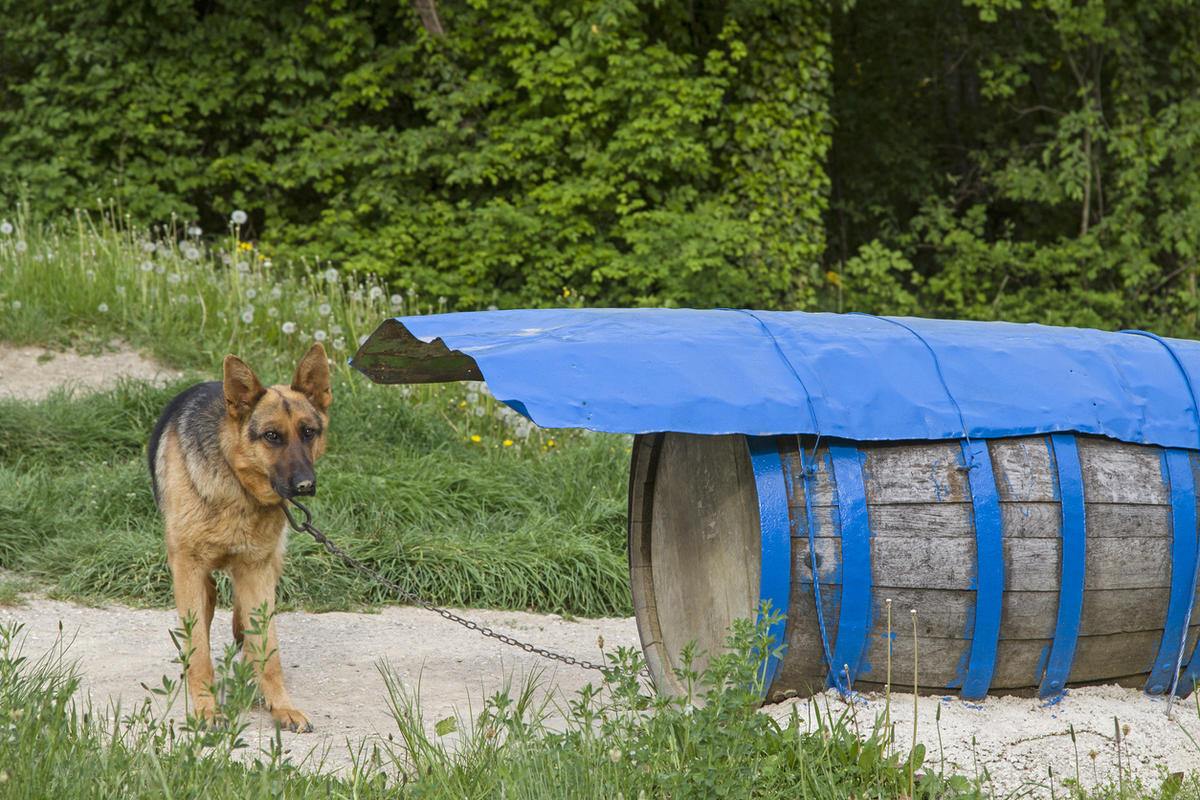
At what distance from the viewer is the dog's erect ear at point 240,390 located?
13.3 feet

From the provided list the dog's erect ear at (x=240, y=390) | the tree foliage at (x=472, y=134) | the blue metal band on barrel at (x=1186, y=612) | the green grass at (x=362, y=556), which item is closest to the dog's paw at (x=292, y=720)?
the green grass at (x=362, y=556)

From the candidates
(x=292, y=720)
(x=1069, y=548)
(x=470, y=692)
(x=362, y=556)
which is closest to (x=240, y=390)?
(x=292, y=720)

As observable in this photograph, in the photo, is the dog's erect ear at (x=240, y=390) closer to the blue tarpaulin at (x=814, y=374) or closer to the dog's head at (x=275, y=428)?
the dog's head at (x=275, y=428)

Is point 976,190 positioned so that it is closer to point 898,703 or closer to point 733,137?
point 733,137

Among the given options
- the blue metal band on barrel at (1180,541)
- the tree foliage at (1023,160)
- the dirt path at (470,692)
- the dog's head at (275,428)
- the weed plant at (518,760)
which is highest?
the tree foliage at (1023,160)

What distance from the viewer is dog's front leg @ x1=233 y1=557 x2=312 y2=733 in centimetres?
423

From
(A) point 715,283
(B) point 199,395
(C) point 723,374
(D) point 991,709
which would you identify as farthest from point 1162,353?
(A) point 715,283

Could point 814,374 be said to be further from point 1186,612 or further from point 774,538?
point 1186,612

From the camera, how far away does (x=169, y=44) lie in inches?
550

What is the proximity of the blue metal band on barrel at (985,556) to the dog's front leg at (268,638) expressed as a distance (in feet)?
8.13

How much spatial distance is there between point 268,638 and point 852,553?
223 centimetres

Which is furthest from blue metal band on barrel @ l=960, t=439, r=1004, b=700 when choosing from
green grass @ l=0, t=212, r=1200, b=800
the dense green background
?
the dense green background

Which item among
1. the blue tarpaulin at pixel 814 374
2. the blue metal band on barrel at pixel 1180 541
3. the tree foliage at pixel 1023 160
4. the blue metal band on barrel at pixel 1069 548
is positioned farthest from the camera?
the tree foliage at pixel 1023 160

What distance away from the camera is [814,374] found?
3.74 m
